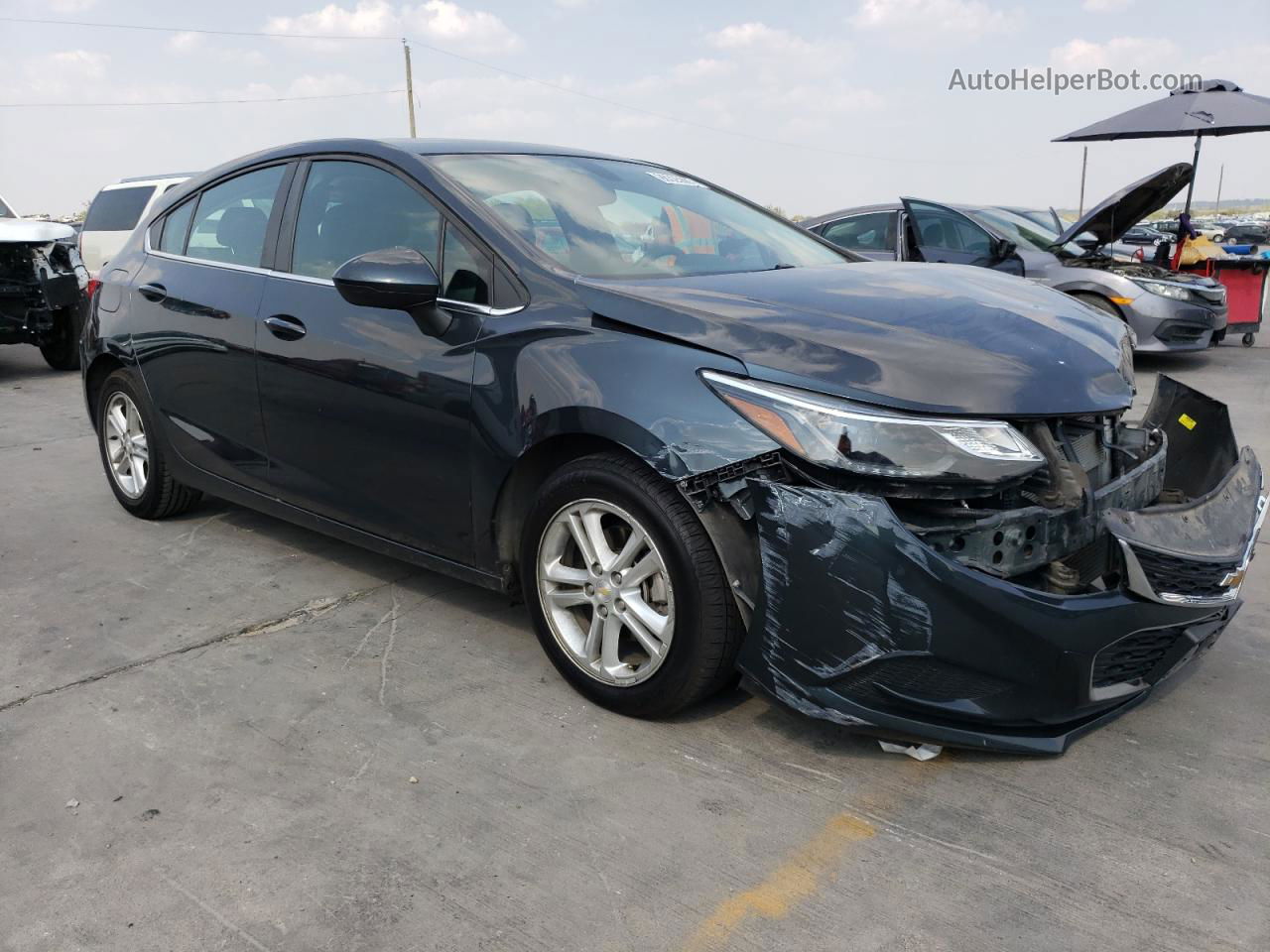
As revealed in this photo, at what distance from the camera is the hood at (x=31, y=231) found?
9023 mm

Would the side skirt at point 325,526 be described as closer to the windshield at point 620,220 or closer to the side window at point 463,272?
the side window at point 463,272

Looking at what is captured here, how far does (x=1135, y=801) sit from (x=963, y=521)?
0.82m

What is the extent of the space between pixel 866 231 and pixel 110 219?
9.02 metres

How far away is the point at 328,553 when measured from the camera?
447cm

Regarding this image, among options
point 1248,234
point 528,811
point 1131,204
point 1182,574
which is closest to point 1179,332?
point 1131,204

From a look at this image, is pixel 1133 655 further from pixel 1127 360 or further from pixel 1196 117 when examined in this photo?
pixel 1196 117

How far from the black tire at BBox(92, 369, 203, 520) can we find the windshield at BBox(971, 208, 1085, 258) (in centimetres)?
767

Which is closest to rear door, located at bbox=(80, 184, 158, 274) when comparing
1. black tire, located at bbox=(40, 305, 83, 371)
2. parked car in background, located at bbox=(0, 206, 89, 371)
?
black tire, located at bbox=(40, 305, 83, 371)

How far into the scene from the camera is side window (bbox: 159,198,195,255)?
4465 mm

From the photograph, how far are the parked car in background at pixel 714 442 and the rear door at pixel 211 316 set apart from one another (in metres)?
0.02

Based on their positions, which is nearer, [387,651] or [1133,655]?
[1133,655]

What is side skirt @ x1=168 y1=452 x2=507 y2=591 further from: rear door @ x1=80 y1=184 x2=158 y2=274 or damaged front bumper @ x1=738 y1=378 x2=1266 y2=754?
rear door @ x1=80 y1=184 x2=158 y2=274

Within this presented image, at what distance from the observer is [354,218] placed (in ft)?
11.8

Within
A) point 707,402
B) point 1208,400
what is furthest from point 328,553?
point 1208,400
